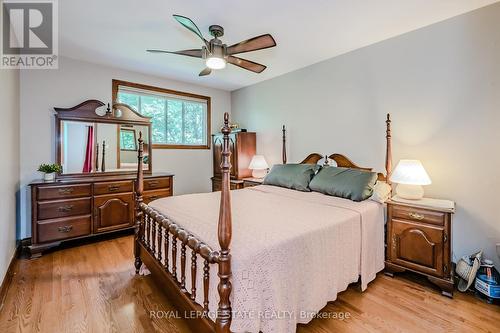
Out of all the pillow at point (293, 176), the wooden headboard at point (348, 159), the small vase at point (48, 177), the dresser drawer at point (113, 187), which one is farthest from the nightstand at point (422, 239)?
the small vase at point (48, 177)

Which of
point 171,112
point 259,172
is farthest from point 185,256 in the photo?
point 171,112

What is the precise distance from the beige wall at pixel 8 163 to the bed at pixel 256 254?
3.71 feet

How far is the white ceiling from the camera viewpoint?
2176 millimetres

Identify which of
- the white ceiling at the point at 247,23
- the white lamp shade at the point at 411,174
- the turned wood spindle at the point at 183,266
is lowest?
the turned wood spindle at the point at 183,266

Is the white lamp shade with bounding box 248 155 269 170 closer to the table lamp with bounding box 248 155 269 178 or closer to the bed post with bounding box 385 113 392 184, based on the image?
the table lamp with bounding box 248 155 269 178

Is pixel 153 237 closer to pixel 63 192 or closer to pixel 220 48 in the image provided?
pixel 63 192

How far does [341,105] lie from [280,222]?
2209 millimetres

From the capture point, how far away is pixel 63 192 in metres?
3.04

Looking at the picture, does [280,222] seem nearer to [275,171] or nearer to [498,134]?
[275,171]

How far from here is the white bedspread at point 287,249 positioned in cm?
135

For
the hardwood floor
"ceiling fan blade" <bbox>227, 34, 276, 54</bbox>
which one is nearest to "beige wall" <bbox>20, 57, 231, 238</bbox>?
the hardwood floor

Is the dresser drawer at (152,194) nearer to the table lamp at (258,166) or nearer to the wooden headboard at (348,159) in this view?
the table lamp at (258,166)

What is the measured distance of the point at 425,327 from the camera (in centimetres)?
176

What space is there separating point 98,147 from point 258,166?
8.24ft
